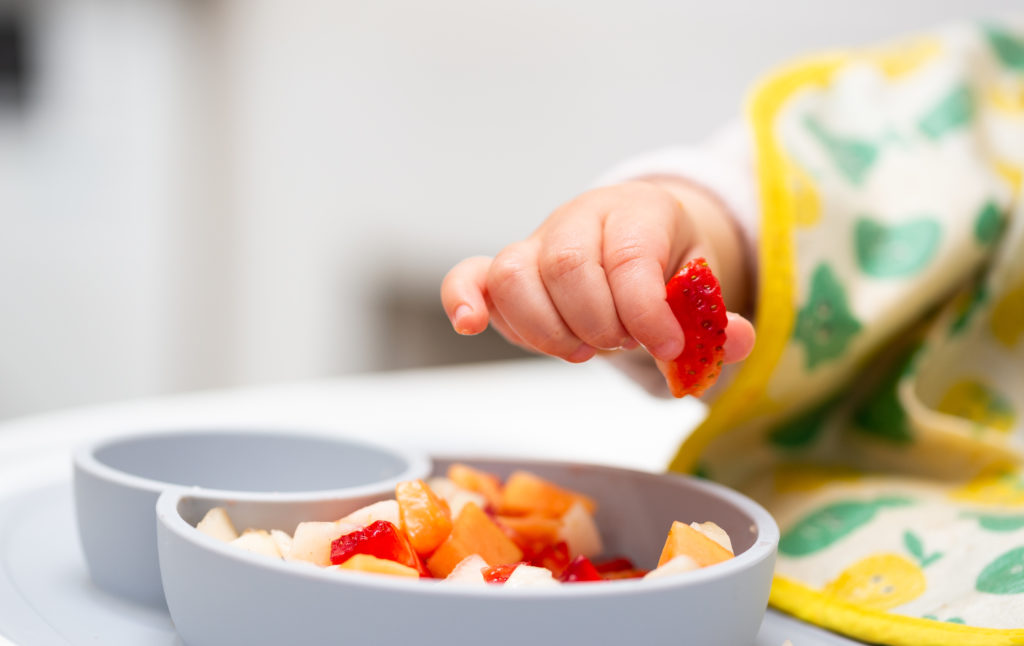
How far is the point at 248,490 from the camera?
447 millimetres

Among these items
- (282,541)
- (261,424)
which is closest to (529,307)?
(282,541)

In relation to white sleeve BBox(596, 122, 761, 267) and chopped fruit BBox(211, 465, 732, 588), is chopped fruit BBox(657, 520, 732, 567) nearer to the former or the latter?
chopped fruit BBox(211, 465, 732, 588)

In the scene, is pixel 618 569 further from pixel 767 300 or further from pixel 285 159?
pixel 285 159

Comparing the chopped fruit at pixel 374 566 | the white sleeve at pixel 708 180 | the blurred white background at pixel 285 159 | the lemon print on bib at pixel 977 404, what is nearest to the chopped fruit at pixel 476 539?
the chopped fruit at pixel 374 566

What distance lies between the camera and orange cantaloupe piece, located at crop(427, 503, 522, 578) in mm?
333

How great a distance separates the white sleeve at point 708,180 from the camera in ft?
1.71

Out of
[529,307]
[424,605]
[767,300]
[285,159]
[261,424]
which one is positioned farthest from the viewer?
[285,159]

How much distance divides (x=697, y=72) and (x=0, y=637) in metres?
1.35

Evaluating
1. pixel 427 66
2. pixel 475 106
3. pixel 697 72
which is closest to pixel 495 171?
pixel 475 106

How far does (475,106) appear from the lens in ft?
5.13

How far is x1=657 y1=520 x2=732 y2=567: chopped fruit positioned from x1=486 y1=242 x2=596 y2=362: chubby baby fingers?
0.26 feet

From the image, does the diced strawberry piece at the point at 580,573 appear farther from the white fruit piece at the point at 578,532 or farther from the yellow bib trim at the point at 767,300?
the yellow bib trim at the point at 767,300

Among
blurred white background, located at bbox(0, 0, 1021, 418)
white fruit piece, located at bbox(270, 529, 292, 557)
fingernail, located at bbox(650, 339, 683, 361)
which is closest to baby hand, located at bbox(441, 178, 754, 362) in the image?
fingernail, located at bbox(650, 339, 683, 361)

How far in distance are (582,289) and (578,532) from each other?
116mm
